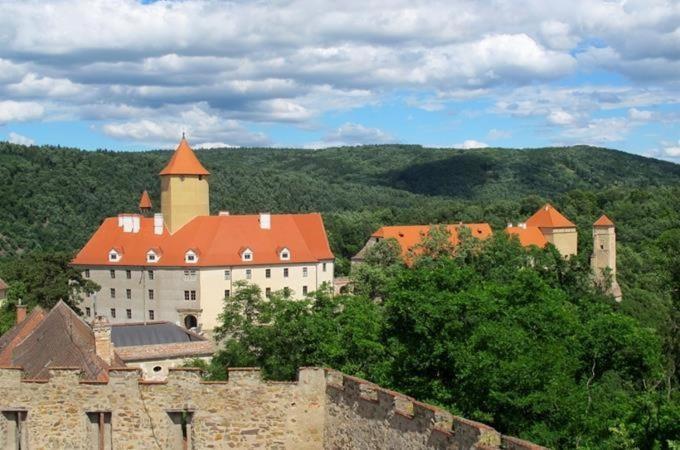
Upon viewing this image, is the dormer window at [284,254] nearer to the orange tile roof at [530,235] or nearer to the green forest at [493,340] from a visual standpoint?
the green forest at [493,340]

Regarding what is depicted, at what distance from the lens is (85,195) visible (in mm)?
118312

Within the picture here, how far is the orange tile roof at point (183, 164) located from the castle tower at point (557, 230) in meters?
40.0

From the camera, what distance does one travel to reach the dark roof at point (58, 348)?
2238cm

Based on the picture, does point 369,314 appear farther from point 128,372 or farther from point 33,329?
point 128,372

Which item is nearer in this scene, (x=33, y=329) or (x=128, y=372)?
(x=128, y=372)

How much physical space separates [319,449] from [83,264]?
56.9 meters

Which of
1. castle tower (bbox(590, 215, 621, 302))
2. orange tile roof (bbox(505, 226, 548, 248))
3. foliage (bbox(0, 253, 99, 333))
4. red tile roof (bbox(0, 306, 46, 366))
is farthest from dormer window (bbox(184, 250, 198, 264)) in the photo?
castle tower (bbox(590, 215, 621, 302))

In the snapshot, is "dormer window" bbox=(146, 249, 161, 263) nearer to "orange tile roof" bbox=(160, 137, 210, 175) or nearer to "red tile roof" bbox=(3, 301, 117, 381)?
"orange tile roof" bbox=(160, 137, 210, 175)

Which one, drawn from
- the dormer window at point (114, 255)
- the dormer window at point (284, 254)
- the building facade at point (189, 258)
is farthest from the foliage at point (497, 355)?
the dormer window at point (114, 255)

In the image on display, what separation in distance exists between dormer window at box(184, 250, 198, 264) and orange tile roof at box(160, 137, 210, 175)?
25.0 ft

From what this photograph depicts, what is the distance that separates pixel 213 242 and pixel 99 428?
166ft

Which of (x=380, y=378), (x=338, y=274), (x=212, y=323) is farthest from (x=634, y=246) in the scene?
(x=380, y=378)

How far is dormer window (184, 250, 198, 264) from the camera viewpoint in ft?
211

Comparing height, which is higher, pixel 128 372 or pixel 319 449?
pixel 128 372
